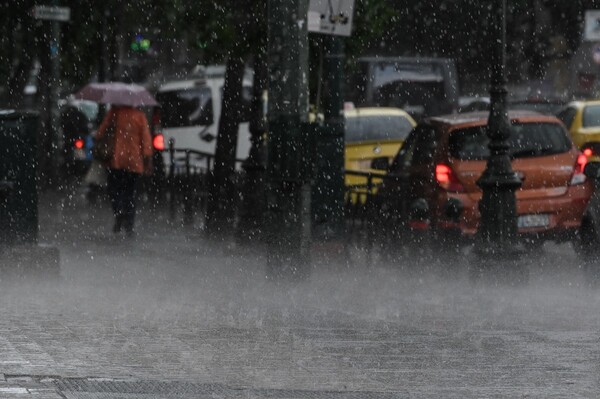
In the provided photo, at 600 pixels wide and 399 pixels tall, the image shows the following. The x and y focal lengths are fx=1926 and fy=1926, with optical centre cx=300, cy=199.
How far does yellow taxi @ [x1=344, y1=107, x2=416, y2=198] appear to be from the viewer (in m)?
25.3

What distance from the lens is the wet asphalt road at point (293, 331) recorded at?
381 inches

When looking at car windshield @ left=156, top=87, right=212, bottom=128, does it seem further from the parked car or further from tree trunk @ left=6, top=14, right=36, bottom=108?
tree trunk @ left=6, top=14, right=36, bottom=108

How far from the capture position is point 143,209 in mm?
27359

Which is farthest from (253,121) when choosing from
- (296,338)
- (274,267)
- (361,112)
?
(296,338)

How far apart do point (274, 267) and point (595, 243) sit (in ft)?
9.60

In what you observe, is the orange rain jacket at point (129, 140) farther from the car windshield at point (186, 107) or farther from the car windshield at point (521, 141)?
the car windshield at point (186, 107)

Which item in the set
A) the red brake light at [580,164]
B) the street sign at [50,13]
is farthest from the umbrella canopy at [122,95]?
the red brake light at [580,164]

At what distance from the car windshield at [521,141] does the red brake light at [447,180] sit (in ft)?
0.63

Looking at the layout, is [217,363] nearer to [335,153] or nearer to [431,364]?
[431,364]

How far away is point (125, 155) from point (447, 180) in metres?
5.41

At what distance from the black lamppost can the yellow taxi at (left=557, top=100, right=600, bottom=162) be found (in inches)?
331

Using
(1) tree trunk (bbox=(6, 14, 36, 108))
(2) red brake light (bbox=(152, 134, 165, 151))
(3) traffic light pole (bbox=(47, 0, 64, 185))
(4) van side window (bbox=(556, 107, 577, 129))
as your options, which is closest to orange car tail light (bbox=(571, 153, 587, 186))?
(4) van side window (bbox=(556, 107, 577, 129))

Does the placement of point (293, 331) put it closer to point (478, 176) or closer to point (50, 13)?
point (478, 176)

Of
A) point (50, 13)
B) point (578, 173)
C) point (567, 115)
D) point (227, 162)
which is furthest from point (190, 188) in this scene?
point (578, 173)
